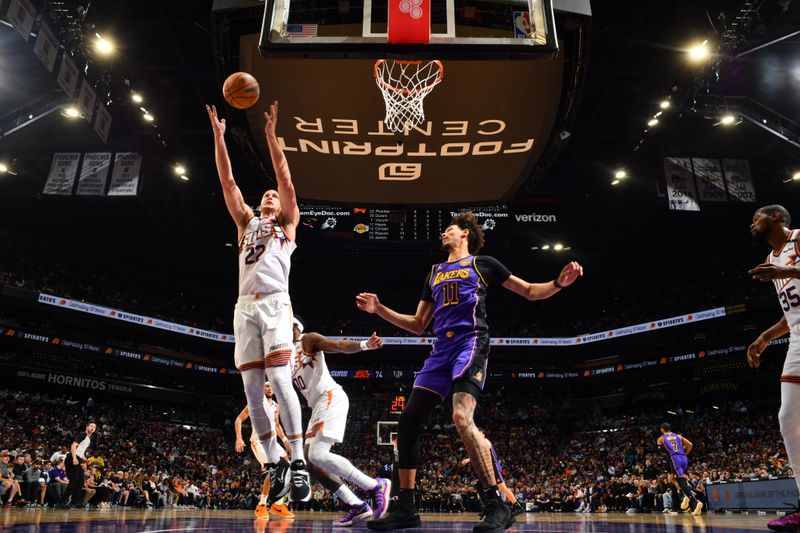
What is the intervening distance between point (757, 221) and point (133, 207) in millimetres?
25819

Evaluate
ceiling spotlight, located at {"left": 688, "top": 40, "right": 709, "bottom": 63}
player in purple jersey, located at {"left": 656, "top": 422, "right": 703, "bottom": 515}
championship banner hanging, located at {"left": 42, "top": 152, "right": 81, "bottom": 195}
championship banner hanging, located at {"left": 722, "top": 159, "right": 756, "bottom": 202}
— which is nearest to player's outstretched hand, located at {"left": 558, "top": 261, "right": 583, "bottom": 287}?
player in purple jersey, located at {"left": 656, "top": 422, "right": 703, "bottom": 515}

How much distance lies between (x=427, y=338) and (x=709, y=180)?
1733cm

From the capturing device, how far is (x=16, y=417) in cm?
2403

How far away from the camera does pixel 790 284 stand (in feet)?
14.1

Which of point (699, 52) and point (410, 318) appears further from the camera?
point (699, 52)

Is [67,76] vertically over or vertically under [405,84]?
over

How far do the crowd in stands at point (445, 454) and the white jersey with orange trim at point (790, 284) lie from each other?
1451 centimetres

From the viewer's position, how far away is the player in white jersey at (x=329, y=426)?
4898mm

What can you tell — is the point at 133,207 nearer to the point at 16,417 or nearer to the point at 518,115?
the point at 16,417

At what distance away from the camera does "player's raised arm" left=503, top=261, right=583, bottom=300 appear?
4.17m

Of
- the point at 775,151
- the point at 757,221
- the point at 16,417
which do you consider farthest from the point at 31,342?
the point at 775,151

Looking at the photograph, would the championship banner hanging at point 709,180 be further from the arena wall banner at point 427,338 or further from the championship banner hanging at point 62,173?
the championship banner hanging at point 62,173

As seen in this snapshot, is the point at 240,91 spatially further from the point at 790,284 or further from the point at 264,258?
the point at 790,284

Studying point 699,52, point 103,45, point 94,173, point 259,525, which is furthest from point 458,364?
point 94,173
